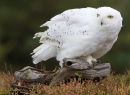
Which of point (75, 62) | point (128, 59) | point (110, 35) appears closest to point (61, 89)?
point (75, 62)

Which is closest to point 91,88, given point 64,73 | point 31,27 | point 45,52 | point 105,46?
point 64,73

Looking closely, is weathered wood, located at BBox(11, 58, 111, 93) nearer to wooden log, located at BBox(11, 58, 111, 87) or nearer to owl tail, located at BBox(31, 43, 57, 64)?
wooden log, located at BBox(11, 58, 111, 87)

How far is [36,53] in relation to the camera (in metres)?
6.25

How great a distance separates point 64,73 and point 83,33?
1.68 ft

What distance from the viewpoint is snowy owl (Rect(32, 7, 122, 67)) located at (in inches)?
218

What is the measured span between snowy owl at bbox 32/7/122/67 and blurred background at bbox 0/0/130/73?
539 cm

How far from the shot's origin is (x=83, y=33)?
5.64m

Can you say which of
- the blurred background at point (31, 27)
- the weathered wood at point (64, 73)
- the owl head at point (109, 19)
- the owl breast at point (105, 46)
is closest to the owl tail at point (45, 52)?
the weathered wood at point (64, 73)

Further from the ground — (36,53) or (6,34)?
(6,34)

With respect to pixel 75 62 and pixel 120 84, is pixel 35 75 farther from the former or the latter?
pixel 120 84

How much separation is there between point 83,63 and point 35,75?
0.59m

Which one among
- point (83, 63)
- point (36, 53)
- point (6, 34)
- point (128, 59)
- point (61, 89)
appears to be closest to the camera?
point (61, 89)

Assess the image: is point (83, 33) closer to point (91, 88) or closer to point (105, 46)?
point (105, 46)

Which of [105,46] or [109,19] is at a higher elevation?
[109,19]
